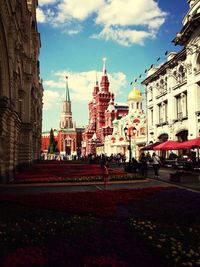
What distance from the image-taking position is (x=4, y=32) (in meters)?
17.9

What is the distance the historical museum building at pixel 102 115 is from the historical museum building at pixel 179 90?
5803 cm

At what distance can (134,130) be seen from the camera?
65.5 m

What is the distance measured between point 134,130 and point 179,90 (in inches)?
1173

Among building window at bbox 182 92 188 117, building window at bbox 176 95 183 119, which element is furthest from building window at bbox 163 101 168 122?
building window at bbox 182 92 188 117

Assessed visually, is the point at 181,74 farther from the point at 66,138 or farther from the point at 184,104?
the point at 66,138

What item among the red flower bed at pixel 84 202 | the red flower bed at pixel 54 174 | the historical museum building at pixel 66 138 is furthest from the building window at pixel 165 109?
the historical museum building at pixel 66 138

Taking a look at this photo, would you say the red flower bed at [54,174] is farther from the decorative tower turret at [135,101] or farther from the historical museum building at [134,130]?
the decorative tower turret at [135,101]

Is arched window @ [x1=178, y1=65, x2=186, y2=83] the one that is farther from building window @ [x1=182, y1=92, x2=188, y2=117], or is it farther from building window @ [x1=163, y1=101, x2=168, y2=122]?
building window @ [x1=163, y1=101, x2=168, y2=122]

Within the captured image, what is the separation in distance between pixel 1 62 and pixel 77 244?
15.3 meters

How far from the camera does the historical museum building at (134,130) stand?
216 ft

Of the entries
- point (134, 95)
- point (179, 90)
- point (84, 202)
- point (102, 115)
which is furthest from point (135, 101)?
point (84, 202)

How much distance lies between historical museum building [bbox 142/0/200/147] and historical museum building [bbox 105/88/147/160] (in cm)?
1650

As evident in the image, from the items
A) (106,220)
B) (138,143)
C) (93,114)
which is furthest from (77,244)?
(93,114)

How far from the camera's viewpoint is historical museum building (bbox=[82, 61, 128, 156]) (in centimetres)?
10638
